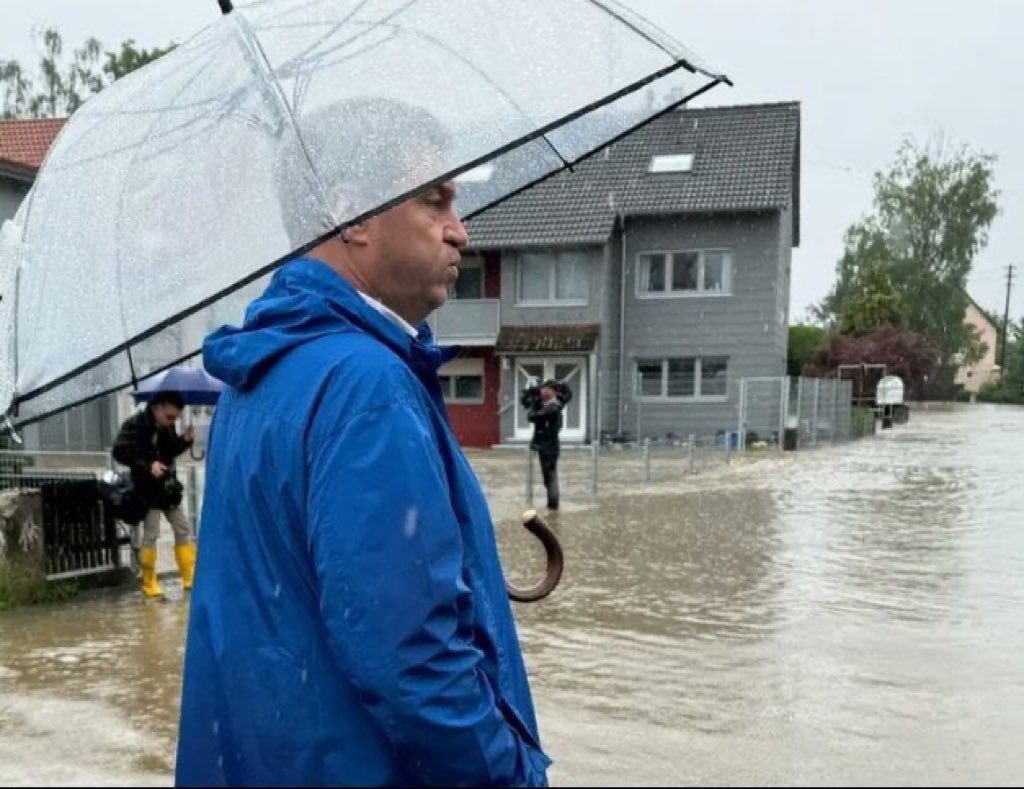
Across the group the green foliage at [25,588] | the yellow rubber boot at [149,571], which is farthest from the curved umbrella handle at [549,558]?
the green foliage at [25,588]

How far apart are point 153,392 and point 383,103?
6.64 meters

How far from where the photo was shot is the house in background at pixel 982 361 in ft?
247

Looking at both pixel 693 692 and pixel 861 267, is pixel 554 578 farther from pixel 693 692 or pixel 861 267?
pixel 861 267

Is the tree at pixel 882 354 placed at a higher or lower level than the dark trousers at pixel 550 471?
higher

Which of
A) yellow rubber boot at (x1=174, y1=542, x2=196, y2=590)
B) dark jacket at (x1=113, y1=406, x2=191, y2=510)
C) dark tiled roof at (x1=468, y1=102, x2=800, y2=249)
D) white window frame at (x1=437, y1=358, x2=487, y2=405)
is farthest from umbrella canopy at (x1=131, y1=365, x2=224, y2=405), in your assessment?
white window frame at (x1=437, y1=358, x2=487, y2=405)

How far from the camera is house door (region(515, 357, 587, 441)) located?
89.7 feet

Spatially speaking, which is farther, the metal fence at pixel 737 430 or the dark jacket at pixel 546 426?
the metal fence at pixel 737 430

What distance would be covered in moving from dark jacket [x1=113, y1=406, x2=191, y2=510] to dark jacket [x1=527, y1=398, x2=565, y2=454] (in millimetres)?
6175

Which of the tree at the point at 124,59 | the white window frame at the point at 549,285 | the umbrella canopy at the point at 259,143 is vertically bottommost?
the umbrella canopy at the point at 259,143

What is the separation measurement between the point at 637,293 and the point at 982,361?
62933 millimetres

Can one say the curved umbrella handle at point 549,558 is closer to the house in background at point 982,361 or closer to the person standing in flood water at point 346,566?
the person standing in flood water at point 346,566

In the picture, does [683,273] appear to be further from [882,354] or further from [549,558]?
[549,558]

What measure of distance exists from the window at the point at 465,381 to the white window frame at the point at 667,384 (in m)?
4.18

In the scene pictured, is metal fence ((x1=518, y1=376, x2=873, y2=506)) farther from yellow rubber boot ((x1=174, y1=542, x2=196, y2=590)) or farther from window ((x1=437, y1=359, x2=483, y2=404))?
yellow rubber boot ((x1=174, y1=542, x2=196, y2=590))
